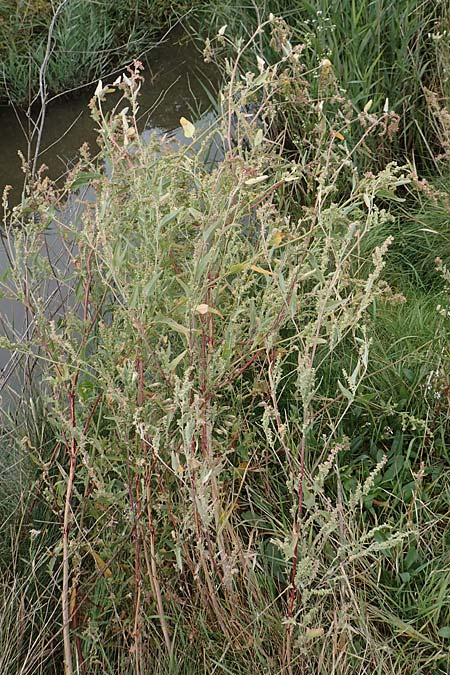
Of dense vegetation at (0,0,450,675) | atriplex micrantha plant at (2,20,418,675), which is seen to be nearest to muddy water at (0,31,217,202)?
dense vegetation at (0,0,450,675)

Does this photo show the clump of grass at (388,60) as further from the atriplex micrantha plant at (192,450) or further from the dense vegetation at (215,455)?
the atriplex micrantha plant at (192,450)

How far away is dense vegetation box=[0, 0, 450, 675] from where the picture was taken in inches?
62.5

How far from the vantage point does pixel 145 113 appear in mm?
4445

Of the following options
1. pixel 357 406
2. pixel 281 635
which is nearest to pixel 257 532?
pixel 281 635

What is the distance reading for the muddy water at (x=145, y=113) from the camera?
171 inches

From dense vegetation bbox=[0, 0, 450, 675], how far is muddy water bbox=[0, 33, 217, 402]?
2310 millimetres

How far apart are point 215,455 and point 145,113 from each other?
9.82 feet

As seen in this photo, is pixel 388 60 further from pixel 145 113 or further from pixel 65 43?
pixel 65 43

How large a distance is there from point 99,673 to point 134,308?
93 centimetres

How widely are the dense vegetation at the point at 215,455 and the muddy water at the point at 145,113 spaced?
7.58 ft

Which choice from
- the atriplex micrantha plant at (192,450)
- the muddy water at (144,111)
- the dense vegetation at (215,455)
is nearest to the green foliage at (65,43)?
the muddy water at (144,111)

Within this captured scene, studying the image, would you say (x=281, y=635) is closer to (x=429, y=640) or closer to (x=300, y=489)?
(x=429, y=640)

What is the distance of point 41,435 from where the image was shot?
7.36 feet

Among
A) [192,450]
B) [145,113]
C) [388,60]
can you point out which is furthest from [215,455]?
[145,113]
